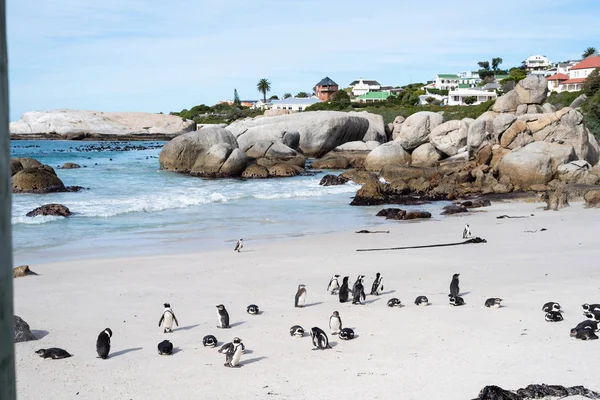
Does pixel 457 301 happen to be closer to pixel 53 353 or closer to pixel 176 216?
pixel 53 353

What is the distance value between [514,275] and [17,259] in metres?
10.4

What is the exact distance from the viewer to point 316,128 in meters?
46.8

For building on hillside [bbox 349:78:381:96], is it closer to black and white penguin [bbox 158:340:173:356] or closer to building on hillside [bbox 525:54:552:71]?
building on hillside [bbox 525:54:552:71]

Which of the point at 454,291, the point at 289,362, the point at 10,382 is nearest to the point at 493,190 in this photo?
the point at 454,291

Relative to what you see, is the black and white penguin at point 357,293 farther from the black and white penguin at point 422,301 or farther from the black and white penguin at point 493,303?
the black and white penguin at point 493,303

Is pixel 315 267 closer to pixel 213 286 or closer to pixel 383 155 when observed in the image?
pixel 213 286

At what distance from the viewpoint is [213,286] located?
11.2 metres

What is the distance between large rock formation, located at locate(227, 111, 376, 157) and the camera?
152ft

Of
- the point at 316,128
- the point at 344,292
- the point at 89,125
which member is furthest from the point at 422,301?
the point at 89,125

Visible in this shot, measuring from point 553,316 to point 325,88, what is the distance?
125082 millimetres

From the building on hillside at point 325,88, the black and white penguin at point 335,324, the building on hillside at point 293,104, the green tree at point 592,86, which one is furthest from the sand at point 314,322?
the building on hillside at point 325,88

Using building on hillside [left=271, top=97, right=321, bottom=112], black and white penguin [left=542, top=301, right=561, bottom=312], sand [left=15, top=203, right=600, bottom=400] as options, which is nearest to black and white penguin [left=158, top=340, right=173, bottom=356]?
sand [left=15, top=203, right=600, bottom=400]

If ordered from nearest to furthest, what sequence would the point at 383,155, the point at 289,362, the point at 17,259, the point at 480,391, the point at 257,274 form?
the point at 480,391 < the point at 289,362 < the point at 257,274 < the point at 17,259 < the point at 383,155

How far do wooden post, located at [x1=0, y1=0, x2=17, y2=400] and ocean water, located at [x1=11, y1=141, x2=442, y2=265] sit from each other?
46.3 ft
